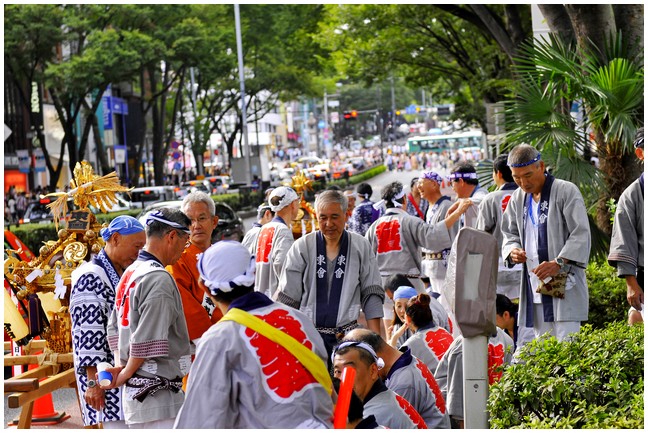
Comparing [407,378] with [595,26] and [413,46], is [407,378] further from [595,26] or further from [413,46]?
[413,46]

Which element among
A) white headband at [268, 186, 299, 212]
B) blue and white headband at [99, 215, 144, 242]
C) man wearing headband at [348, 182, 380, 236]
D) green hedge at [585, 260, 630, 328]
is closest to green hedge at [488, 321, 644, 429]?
blue and white headband at [99, 215, 144, 242]

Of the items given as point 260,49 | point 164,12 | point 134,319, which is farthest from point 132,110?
point 134,319

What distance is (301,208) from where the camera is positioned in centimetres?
1558

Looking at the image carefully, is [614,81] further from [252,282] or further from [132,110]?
[132,110]

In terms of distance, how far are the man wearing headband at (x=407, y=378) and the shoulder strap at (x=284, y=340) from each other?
162cm

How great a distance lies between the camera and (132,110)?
71.2m

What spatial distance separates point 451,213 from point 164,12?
31.4m

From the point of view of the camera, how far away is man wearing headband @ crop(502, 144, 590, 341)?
702cm

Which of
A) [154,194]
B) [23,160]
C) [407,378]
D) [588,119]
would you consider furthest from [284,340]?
[23,160]

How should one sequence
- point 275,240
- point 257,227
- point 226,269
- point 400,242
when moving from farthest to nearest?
point 257,227 → point 400,242 → point 275,240 → point 226,269

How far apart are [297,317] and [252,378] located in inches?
13.8

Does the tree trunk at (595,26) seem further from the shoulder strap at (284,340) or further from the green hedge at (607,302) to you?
the shoulder strap at (284,340)

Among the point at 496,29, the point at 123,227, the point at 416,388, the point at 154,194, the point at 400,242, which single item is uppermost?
the point at 496,29

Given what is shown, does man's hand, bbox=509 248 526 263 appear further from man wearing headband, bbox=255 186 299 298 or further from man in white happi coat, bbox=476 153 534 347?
man wearing headband, bbox=255 186 299 298
